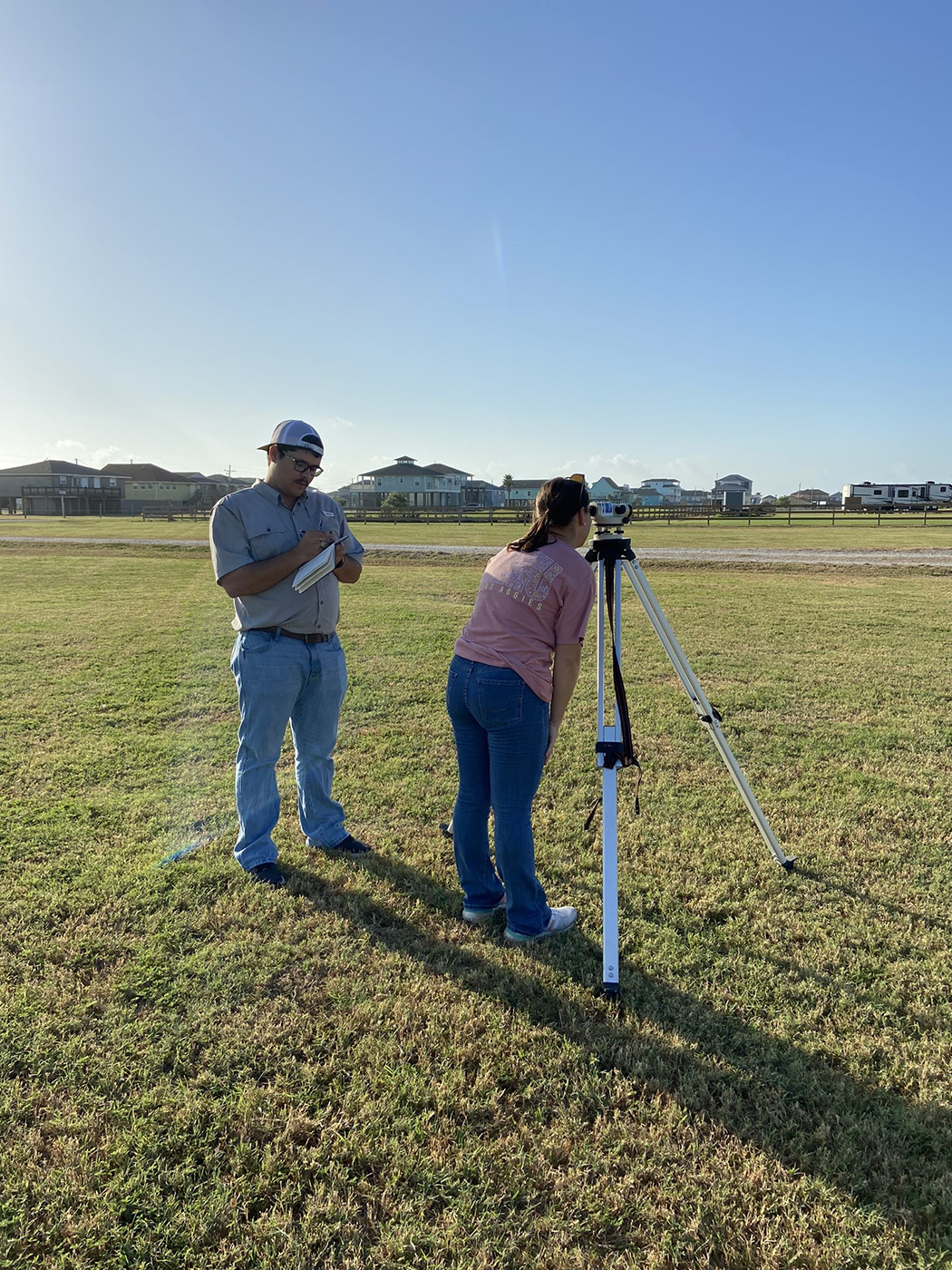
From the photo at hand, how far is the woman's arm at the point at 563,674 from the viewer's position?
2996 millimetres

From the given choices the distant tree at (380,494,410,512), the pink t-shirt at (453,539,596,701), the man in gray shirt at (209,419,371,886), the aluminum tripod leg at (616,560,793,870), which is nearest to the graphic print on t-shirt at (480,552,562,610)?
the pink t-shirt at (453,539,596,701)

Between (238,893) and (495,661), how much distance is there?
6.77 ft

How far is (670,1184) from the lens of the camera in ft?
7.35

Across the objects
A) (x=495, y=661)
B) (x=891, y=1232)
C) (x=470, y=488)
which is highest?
(x=470, y=488)

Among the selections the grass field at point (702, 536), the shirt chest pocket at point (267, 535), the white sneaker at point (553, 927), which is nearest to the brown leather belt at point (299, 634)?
A: the shirt chest pocket at point (267, 535)

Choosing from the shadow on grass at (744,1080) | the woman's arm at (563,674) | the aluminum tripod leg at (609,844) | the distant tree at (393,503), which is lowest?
the shadow on grass at (744,1080)

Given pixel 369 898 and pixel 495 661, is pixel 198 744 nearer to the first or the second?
pixel 369 898

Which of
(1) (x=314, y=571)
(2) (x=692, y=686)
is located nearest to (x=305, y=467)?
(1) (x=314, y=571)

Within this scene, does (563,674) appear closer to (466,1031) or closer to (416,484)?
(466,1031)

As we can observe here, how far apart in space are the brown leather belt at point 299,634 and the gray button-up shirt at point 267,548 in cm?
2

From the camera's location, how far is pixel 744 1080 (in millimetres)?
2656

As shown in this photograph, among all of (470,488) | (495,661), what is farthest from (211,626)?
(470,488)

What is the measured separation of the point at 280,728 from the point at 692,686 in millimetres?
2280

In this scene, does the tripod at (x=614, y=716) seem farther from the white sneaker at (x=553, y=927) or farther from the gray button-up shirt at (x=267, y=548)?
the gray button-up shirt at (x=267, y=548)
